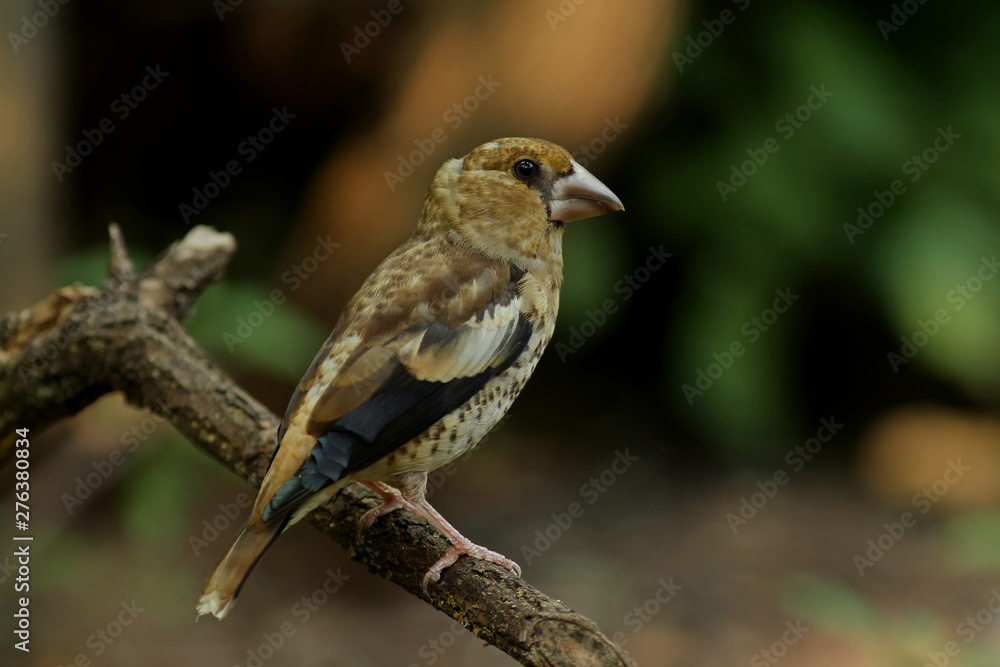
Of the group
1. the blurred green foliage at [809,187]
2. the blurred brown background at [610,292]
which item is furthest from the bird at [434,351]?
the blurred green foliage at [809,187]

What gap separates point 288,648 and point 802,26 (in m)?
4.90

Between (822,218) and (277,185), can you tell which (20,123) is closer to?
(277,185)

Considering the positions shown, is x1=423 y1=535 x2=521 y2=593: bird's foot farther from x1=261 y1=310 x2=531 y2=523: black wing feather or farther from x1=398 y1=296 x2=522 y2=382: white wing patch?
x1=398 y1=296 x2=522 y2=382: white wing patch

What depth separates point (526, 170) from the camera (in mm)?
3615

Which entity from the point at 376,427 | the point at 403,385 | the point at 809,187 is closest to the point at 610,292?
the point at 809,187

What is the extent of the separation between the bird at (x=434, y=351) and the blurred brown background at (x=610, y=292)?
7.72 feet

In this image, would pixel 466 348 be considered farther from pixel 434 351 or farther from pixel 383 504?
pixel 383 504

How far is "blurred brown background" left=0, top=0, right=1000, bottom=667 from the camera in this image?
220 inches

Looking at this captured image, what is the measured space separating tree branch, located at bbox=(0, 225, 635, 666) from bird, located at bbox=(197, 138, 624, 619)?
0.31ft

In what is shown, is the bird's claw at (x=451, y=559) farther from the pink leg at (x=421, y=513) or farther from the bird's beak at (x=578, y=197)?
the bird's beak at (x=578, y=197)

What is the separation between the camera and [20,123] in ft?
16.4

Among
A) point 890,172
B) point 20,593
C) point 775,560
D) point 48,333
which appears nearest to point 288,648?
point 20,593

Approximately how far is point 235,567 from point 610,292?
14.4 feet

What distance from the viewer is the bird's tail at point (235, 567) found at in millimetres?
2807
